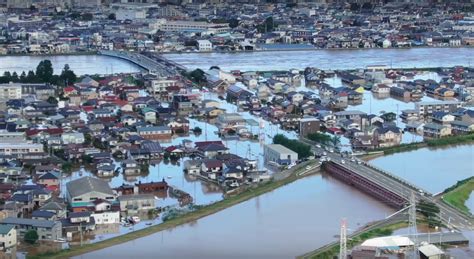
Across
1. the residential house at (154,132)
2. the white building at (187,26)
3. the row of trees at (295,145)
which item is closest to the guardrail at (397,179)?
the row of trees at (295,145)

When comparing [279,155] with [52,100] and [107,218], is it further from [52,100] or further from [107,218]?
[52,100]

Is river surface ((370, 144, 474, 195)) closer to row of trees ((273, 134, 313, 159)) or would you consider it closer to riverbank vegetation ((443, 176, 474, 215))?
riverbank vegetation ((443, 176, 474, 215))

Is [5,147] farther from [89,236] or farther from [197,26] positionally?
[197,26]

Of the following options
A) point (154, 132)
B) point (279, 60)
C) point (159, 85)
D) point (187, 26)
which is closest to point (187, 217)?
point (154, 132)

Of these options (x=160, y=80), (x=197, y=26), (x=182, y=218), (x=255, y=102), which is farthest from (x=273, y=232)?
(x=197, y=26)

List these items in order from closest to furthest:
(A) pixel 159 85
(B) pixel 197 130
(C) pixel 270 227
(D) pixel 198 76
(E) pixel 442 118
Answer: (C) pixel 270 227, (B) pixel 197 130, (E) pixel 442 118, (A) pixel 159 85, (D) pixel 198 76

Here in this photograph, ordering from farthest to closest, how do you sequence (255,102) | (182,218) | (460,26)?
(460,26) < (255,102) < (182,218)
